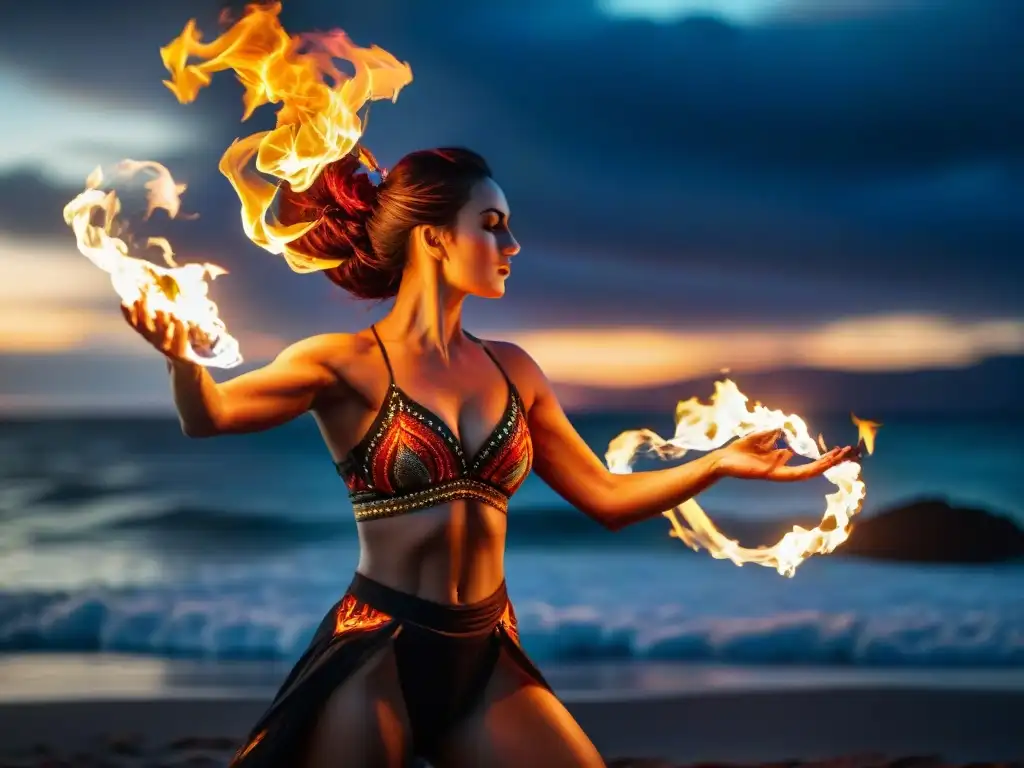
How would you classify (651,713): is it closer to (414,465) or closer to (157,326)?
(414,465)

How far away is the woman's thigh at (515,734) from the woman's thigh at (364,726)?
0.30ft

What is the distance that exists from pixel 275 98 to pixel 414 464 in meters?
0.63

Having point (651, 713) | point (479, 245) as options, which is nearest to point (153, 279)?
point (479, 245)

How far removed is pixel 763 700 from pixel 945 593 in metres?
0.75

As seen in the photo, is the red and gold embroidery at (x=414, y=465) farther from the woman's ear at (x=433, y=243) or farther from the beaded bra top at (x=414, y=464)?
the woman's ear at (x=433, y=243)

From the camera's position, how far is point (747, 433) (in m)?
2.25

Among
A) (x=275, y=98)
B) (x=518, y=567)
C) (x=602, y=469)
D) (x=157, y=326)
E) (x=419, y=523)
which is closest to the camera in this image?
(x=157, y=326)

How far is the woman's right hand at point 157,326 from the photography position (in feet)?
5.95

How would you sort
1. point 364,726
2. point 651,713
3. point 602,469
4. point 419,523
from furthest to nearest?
point 651,713 < point 602,469 < point 419,523 < point 364,726

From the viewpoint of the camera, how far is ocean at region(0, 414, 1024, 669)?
3.92 metres

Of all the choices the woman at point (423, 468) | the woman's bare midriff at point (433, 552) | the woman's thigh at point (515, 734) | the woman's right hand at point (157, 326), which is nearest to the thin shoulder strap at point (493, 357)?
the woman at point (423, 468)

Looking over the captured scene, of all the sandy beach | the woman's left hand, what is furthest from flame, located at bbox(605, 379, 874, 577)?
the sandy beach

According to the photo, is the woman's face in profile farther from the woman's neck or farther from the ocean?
the ocean

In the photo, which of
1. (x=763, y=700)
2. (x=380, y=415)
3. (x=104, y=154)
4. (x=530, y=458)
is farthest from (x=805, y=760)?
(x=104, y=154)
